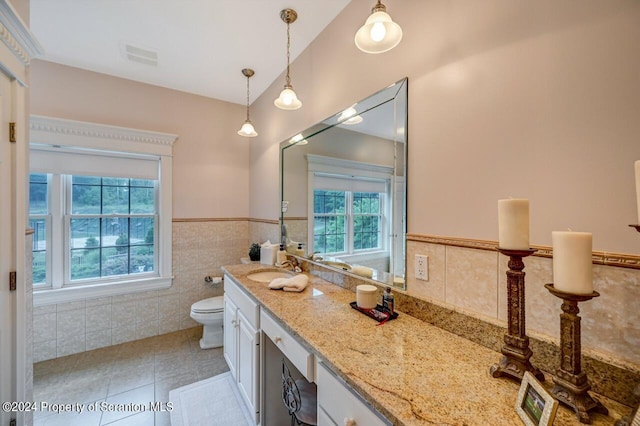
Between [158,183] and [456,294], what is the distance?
3148mm

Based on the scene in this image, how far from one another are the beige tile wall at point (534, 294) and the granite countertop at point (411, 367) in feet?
0.47

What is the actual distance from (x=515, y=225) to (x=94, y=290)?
3.52 metres

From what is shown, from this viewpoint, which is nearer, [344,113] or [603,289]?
[603,289]

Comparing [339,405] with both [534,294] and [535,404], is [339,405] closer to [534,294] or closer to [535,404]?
[535,404]

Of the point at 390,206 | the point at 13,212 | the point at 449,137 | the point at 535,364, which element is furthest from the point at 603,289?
the point at 13,212

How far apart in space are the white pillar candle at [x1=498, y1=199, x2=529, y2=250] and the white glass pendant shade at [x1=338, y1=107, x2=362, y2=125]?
1.07 metres

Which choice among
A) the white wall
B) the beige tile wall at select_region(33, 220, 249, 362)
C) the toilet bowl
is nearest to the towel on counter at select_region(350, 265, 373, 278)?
the white wall

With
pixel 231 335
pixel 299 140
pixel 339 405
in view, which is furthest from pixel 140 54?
pixel 339 405

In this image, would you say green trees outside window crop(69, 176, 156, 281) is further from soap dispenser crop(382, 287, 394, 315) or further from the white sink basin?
soap dispenser crop(382, 287, 394, 315)

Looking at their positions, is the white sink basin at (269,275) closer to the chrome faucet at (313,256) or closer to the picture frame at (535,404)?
the chrome faucet at (313,256)

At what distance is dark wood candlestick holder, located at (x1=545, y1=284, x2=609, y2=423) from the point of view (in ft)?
2.18

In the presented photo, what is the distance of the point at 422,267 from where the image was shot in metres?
1.25

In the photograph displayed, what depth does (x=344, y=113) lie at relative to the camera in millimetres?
1756

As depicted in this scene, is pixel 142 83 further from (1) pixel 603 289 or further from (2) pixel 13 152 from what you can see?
(1) pixel 603 289
